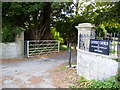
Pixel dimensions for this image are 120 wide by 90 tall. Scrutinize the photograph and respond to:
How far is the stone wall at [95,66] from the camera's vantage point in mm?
4271

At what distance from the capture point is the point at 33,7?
10641 mm

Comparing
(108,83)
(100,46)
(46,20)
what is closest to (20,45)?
(46,20)

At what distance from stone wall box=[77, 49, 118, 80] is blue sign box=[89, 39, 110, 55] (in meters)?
0.15

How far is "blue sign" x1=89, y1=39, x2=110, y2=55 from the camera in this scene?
4504 mm

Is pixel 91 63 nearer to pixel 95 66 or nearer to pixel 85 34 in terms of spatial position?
pixel 95 66

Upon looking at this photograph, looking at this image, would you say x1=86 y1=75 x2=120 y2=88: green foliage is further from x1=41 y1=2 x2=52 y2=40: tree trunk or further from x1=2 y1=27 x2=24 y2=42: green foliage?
x1=41 y1=2 x2=52 y2=40: tree trunk

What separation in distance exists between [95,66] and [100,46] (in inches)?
28.5

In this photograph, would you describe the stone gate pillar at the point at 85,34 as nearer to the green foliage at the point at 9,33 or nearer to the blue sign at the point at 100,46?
the blue sign at the point at 100,46

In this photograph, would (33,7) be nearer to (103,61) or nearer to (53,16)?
(53,16)

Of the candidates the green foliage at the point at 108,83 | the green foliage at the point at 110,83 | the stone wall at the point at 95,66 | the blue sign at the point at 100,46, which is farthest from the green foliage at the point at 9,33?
the green foliage at the point at 110,83

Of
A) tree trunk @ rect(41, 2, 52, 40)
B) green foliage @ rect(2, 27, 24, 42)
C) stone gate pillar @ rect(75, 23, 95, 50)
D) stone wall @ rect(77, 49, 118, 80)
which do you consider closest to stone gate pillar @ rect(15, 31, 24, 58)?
green foliage @ rect(2, 27, 24, 42)

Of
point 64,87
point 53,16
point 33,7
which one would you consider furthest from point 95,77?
point 53,16

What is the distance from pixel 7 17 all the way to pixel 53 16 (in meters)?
4.75

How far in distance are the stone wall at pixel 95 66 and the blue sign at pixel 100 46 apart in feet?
0.50
